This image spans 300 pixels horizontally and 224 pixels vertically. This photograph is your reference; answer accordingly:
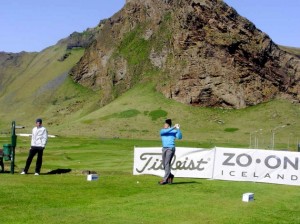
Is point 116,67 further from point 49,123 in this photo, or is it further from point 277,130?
point 277,130

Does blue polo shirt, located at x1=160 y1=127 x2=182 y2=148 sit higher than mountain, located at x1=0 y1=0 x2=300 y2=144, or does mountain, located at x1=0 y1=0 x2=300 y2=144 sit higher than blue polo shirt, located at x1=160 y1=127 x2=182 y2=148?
mountain, located at x1=0 y1=0 x2=300 y2=144

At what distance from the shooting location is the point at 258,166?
25516mm

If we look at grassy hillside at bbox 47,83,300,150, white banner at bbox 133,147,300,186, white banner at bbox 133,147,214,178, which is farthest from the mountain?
white banner at bbox 133,147,300,186

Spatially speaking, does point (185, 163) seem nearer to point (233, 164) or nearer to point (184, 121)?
point (233, 164)

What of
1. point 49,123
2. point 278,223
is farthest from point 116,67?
point 278,223

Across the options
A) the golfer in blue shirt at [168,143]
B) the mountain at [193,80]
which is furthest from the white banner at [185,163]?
the mountain at [193,80]

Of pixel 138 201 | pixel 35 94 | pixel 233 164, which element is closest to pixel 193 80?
pixel 35 94

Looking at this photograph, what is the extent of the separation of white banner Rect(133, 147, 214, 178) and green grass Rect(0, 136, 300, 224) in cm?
178

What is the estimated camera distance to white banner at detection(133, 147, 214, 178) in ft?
86.4

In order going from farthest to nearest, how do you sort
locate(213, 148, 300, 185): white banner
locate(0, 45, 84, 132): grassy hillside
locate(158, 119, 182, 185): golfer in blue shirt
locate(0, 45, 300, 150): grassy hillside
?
locate(0, 45, 84, 132): grassy hillside < locate(0, 45, 300, 150): grassy hillside < locate(213, 148, 300, 185): white banner < locate(158, 119, 182, 185): golfer in blue shirt

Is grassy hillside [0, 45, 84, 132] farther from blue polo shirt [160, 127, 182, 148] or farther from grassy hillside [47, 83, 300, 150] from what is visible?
blue polo shirt [160, 127, 182, 148]

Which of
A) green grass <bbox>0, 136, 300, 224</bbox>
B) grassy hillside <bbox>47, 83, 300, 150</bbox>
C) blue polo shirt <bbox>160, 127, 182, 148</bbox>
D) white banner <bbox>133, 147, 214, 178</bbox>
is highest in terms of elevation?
grassy hillside <bbox>47, 83, 300, 150</bbox>

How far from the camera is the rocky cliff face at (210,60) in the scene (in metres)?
116

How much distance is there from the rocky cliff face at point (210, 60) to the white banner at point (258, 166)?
8965cm
